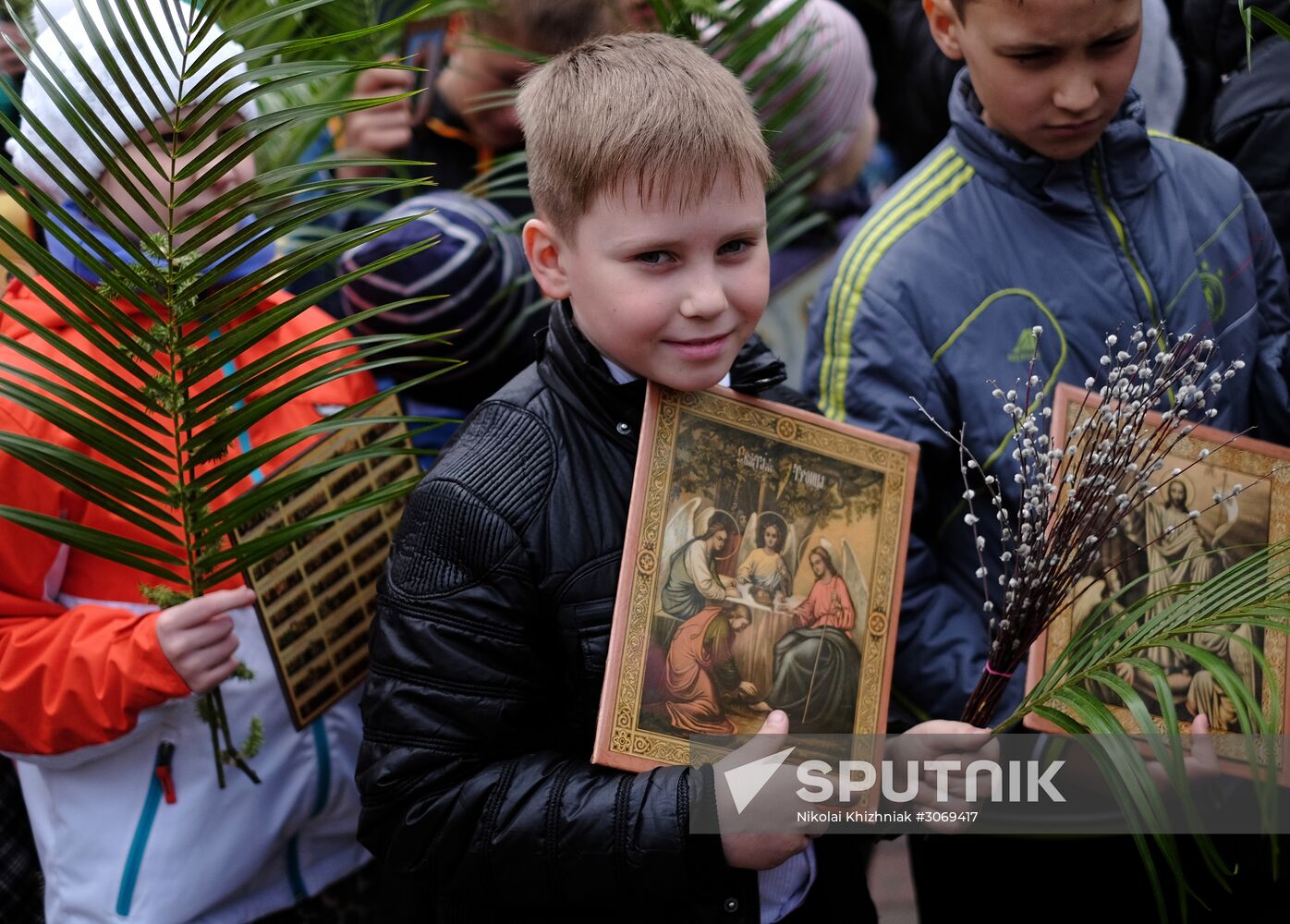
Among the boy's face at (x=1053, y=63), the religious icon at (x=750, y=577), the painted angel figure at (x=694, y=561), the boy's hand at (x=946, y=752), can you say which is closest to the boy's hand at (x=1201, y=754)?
the boy's hand at (x=946, y=752)

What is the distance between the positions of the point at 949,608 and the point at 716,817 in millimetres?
691

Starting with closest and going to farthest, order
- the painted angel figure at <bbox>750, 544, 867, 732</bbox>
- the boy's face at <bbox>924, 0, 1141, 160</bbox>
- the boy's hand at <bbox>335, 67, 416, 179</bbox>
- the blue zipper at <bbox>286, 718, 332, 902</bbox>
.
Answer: the painted angel figure at <bbox>750, 544, 867, 732</bbox> < the boy's face at <bbox>924, 0, 1141, 160</bbox> < the blue zipper at <bbox>286, 718, 332, 902</bbox> < the boy's hand at <bbox>335, 67, 416, 179</bbox>

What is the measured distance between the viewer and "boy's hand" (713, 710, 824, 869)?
184 cm

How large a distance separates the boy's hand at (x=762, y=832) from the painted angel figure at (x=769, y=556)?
0.19 meters

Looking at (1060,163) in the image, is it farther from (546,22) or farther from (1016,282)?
(546,22)

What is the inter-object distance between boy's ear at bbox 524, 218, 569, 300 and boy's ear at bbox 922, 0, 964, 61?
3.16 ft

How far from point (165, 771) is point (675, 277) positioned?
1228 millimetres

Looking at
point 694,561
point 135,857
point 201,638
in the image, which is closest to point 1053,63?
point 694,561

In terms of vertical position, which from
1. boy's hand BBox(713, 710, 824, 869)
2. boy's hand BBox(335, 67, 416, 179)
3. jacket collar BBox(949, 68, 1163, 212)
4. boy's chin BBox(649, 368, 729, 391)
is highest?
boy's hand BBox(335, 67, 416, 179)

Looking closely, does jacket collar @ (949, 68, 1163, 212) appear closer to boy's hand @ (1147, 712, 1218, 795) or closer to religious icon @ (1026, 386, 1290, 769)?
religious icon @ (1026, 386, 1290, 769)

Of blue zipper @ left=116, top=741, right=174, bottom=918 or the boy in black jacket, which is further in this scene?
blue zipper @ left=116, top=741, right=174, bottom=918

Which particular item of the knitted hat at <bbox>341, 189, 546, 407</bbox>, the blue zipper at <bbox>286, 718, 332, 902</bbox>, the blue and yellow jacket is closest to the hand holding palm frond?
the blue zipper at <bbox>286, 718, 332, 902</bbox>

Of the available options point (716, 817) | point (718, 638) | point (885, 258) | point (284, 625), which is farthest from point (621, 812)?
point (885, 258)

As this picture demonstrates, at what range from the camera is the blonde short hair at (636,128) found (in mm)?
1807
